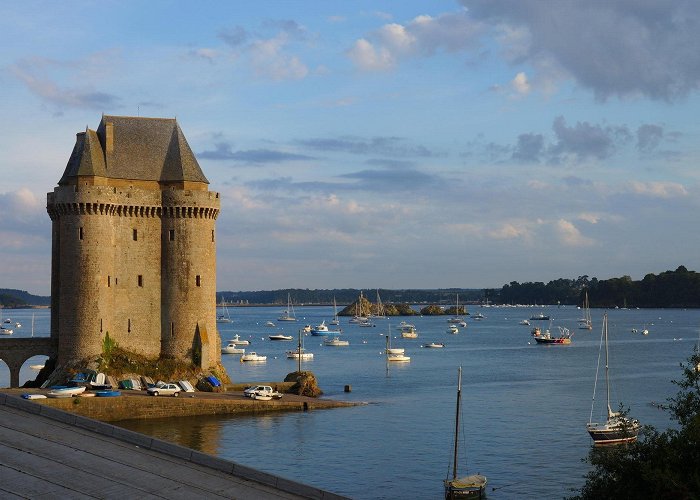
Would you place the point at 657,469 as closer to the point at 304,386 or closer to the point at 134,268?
the point at 134,268

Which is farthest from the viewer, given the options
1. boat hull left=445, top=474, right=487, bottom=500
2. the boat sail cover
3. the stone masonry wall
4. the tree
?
the stone masonry wall

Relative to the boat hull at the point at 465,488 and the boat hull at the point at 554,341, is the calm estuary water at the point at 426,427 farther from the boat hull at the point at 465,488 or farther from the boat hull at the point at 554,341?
the boat hull at the point at 554,341

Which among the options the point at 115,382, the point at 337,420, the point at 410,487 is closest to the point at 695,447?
the point at 410,487

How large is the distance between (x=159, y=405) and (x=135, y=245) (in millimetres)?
12827

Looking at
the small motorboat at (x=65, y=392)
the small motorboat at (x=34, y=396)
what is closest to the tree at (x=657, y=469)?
the small motorboat at (x=34, y=396)

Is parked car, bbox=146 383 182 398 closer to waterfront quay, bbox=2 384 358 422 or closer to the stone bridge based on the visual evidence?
waterfront quay, bbox=2 384 358 422

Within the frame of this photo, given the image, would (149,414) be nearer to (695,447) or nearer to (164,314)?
(164,314)

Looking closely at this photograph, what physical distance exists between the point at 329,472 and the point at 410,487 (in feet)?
17.0

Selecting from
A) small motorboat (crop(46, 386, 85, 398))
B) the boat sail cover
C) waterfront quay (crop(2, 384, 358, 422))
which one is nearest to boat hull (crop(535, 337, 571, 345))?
waterfront quay (crop(2, 384, 358, 422))

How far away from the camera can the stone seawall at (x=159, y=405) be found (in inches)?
2340

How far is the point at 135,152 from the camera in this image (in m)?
70.1

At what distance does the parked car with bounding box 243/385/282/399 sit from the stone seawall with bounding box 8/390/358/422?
0.62m

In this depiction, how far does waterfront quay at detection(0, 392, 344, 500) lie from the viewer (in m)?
19.0

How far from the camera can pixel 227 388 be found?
7200cm
